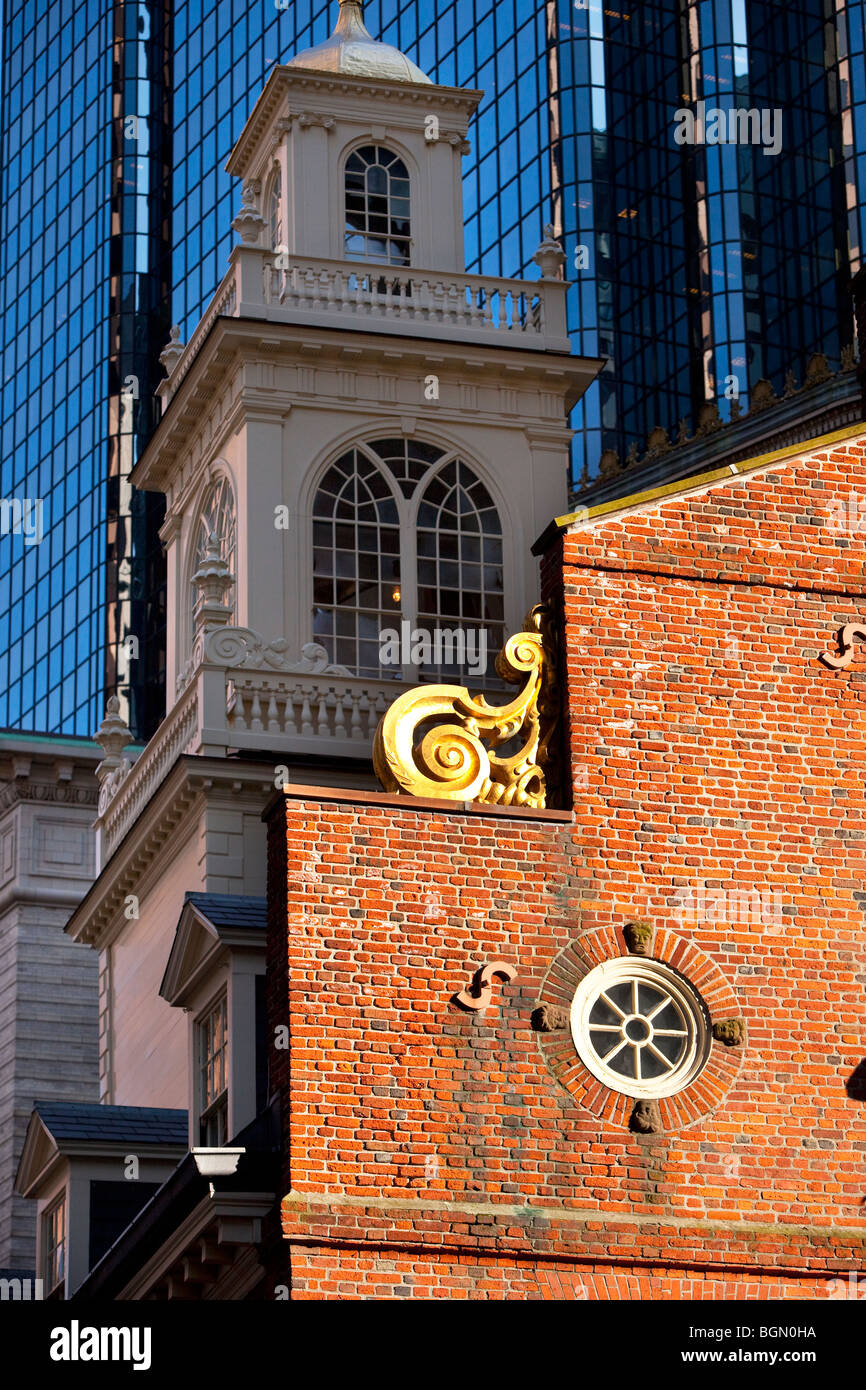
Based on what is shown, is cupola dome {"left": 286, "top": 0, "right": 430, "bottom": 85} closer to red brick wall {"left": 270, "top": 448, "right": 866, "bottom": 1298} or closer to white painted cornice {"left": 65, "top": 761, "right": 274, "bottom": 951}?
white painted cornice {"left": 65, "top": 761, "right": 274, "bottom": 951}

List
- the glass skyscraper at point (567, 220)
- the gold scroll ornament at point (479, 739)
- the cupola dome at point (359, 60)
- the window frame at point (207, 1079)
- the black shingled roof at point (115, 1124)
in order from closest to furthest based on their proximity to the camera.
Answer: the gold scroll ornament at point (479, 739), the window frame at point (207, 1079), the black shingled roof at point (115, 1124), the cupola dome at point (359, 60), the glass skyscraper at point (567, 220)

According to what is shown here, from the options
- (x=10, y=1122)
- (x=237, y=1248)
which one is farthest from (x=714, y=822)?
(x=10, y=1122)

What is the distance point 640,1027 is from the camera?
2259 centimetres

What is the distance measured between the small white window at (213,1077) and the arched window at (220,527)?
31.2ft

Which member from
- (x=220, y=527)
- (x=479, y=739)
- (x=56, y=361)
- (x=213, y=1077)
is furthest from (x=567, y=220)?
(x=479, y=739)

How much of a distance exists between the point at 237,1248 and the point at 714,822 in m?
5.29

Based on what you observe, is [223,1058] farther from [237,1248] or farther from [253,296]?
[253,296]

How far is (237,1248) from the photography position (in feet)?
73.8

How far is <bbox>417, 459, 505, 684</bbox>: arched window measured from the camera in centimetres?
3628

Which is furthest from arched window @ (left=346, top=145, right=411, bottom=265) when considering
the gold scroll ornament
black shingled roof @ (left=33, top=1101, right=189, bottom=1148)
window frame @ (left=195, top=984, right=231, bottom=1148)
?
the gold scroll ornament

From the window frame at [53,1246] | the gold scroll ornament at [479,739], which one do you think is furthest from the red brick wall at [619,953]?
the window frame at [53,1246]

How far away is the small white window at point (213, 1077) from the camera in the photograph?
26141 millimetres

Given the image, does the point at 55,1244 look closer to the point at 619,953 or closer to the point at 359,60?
the point at 619,953

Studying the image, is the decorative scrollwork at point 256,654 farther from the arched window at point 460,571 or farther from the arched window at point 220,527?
the arched window at point 460,571
